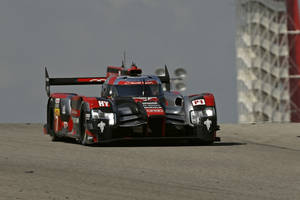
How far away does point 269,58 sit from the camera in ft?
301

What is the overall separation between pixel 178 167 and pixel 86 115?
5.75m

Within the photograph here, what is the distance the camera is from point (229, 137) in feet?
84.2

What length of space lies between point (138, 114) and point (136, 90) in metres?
1.87

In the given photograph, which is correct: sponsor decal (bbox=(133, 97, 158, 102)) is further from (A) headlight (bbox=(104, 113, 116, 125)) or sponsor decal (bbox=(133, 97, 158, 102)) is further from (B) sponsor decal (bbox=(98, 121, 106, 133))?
(B) sponsor decal (bbox=(98, 121, 106, 133))

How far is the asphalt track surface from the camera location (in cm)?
1145

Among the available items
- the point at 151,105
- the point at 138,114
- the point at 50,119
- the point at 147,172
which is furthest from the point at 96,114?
the point at 147,172

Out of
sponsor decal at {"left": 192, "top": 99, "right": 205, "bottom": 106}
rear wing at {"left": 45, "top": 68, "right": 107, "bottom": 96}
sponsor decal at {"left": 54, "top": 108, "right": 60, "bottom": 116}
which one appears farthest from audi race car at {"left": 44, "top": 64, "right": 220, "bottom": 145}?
rear wing at {"left": 45, "top": 68, "right": 107, "bottom": 96}

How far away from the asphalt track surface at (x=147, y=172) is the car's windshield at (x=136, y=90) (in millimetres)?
1654

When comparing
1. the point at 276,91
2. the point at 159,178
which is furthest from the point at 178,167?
the point at 276,91

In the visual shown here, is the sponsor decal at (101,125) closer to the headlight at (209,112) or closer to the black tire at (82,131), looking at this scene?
the black tire at (82,131)

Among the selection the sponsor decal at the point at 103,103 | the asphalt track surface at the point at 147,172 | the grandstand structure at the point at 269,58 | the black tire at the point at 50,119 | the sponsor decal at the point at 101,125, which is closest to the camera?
the asphalt track surface at the point at 147,172

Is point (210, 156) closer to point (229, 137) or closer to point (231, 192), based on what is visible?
point (231, 192)

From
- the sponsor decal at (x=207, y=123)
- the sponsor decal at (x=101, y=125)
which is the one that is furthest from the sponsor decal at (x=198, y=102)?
the sponsor decal at (x=101, y=125)

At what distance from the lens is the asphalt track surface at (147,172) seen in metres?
11.5
